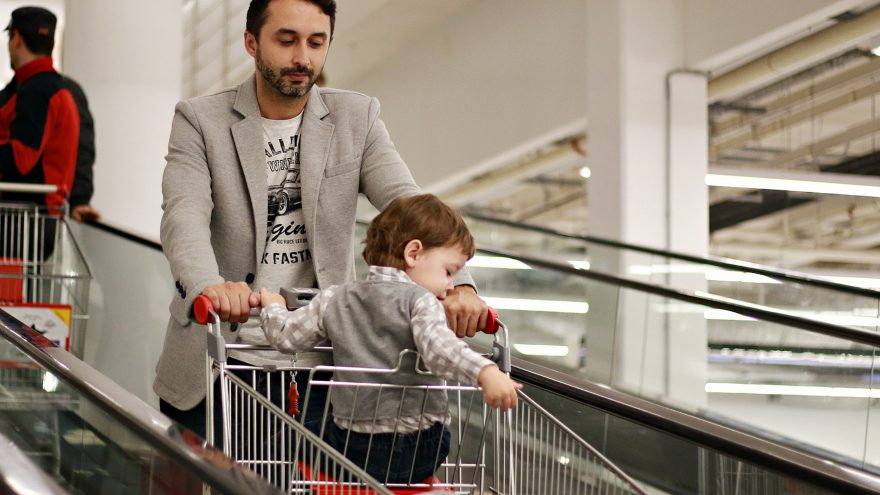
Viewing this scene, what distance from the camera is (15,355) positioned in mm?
3605

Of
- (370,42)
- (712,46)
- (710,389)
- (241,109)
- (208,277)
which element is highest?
(370,42)

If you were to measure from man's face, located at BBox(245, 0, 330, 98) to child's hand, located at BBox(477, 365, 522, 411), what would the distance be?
930mm

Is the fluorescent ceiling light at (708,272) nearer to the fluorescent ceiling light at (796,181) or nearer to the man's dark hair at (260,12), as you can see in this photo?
the fluorescent ceiling light at (796,181)

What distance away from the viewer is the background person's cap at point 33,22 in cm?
651

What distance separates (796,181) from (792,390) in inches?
221

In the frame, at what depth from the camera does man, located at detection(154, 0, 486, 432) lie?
9.39 ft

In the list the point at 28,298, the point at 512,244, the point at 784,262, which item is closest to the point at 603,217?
the point at 512,244

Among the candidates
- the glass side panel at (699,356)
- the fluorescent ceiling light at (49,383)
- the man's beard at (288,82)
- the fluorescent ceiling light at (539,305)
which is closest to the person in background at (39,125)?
the glass side panel at (699,356)

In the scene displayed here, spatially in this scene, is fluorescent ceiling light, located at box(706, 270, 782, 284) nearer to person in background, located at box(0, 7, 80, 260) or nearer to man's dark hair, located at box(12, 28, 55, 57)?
person in background, located at box(0, 7, 80, 260)

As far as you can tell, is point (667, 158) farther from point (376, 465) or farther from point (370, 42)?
point (376, 465)

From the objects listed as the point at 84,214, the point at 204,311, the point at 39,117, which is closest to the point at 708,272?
the point at 84,214

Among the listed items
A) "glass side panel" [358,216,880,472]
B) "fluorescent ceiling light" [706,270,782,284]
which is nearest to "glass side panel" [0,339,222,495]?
"glass side panel" [358,216,880,472]

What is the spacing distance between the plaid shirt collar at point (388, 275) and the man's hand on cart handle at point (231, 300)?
0.83 ft

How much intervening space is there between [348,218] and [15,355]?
125 cm
